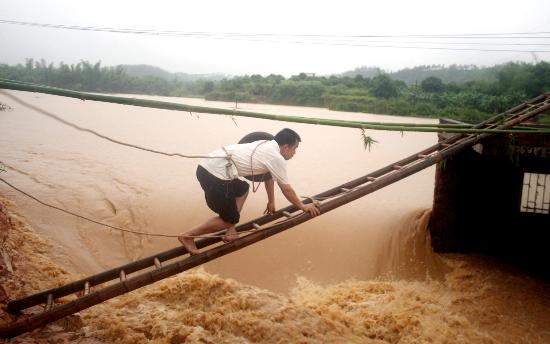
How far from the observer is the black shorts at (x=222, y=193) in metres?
3.07

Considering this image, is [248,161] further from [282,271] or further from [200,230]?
[282,271]

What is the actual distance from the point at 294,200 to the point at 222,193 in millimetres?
613

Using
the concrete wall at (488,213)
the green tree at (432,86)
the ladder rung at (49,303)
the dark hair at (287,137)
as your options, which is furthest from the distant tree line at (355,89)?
the ladder rung at (49,303)

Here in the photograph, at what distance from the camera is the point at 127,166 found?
12.1m

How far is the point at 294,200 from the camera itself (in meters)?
2.95

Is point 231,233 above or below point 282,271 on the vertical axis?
above

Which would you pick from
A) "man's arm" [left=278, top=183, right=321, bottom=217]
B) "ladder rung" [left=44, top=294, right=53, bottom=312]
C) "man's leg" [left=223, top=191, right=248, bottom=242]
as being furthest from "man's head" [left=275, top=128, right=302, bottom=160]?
"ladder rung" [left=44, top=294, right=53, bottom=312]

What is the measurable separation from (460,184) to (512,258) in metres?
1.60

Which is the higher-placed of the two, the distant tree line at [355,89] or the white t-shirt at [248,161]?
the distant tree line at [355,89]

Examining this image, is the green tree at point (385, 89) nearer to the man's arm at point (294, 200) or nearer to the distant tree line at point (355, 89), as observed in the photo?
the distant tree line at point (355, 89)

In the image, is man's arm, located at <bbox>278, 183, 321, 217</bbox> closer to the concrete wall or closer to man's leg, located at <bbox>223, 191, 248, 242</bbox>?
man's leg, located at <bbox>223, 191, 248, 242</bbox>

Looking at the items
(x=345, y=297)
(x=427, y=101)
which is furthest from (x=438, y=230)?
(x=427, y=101)

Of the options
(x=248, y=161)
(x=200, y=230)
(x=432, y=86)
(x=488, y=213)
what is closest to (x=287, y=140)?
(x=248, y=161)

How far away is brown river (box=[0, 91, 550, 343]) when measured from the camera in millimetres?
4371
